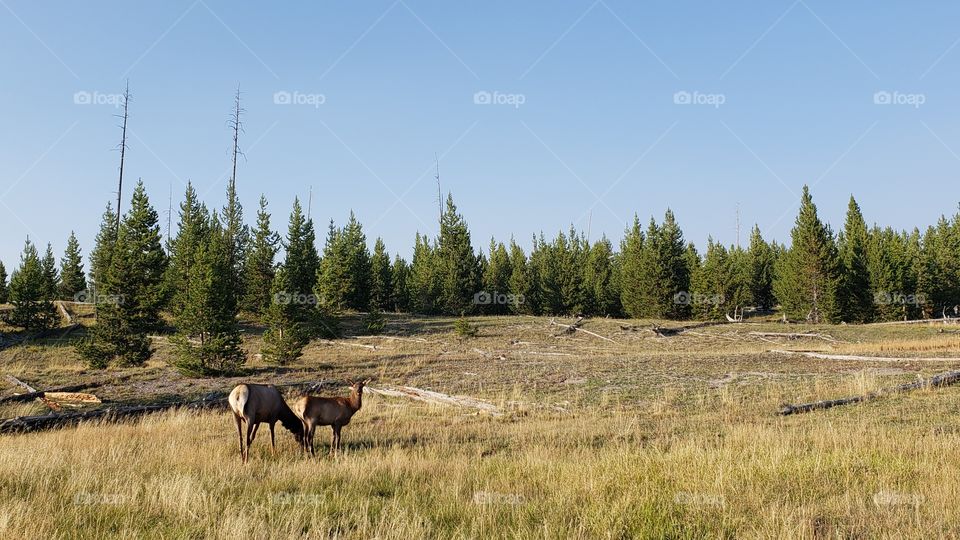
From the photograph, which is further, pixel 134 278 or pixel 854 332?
pixel 854 332

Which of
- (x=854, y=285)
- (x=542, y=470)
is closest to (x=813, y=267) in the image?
(x=854, y=285)

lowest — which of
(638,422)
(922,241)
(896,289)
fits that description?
(638,422)

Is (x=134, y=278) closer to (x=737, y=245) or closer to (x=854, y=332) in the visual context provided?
(x=854, y=332)

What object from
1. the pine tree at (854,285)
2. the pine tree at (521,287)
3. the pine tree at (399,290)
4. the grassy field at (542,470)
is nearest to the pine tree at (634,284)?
the pine tree at (521,287)

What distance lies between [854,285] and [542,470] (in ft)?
211

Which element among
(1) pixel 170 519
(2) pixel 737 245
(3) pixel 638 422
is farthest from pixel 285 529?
(2) pixel 737 245

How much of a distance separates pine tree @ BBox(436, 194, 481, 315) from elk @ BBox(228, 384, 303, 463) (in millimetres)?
51288

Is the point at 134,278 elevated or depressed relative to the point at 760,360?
elevated

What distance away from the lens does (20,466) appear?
774cm

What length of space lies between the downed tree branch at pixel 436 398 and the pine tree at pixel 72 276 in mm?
57152

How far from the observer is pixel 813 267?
55.9 meters

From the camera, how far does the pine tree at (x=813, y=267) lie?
55.5 meters

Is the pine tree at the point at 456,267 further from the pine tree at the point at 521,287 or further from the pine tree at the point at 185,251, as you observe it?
the pine tree at the point at 185,251

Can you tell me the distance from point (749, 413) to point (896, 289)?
201 feet
